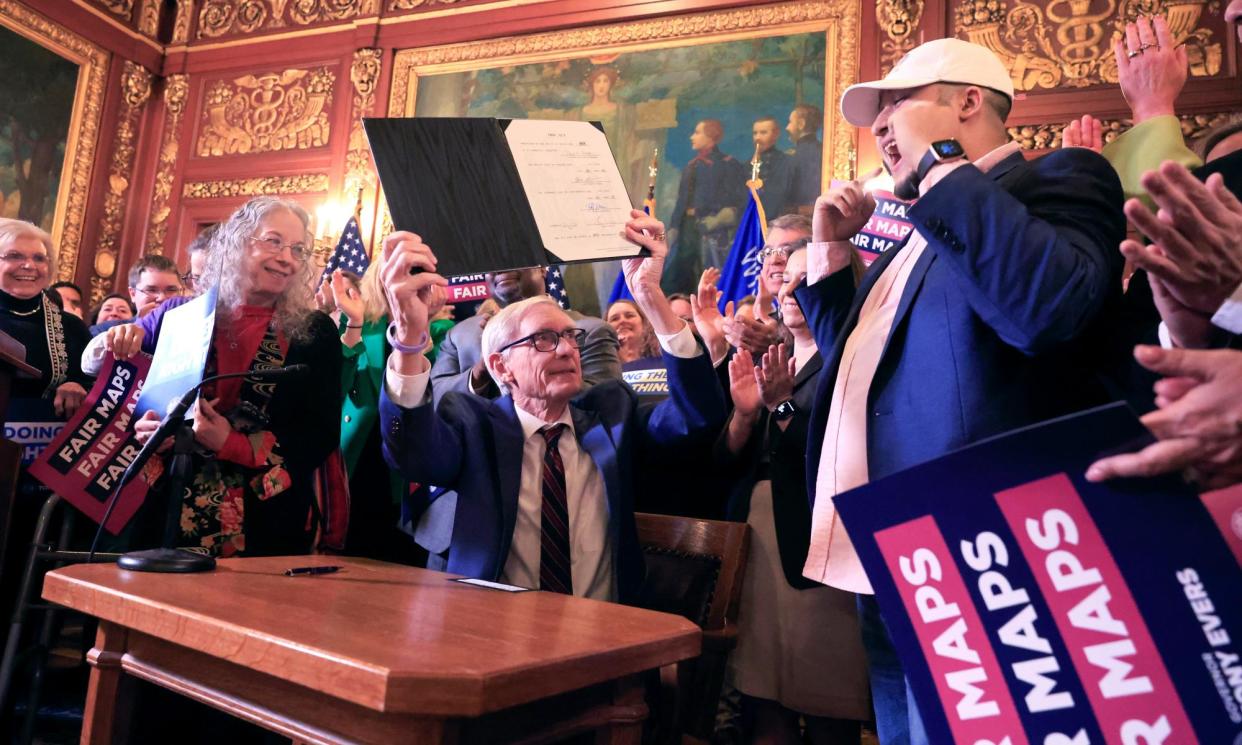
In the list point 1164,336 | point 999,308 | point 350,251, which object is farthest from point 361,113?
point 1164,336

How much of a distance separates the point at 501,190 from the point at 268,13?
7314 mm

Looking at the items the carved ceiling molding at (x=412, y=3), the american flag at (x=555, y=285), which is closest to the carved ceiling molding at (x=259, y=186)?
the carved ceiling molding at (x=412, y=3)

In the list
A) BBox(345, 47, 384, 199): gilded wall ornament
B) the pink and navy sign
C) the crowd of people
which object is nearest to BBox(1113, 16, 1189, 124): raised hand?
the crowd of people

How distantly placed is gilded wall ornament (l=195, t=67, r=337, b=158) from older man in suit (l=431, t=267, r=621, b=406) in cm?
492

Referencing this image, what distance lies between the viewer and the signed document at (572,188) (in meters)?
1.84

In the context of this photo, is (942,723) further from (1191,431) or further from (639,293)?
(639,293)

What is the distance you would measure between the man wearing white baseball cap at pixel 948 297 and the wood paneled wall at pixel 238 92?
524cm

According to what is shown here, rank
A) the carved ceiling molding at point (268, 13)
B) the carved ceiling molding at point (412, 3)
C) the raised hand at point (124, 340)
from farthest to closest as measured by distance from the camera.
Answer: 1. the carved ceiling molding at point (268, 13)
2. the carved ceiling molding at point (412, 3)
3. the raised hand at point (124, 340)

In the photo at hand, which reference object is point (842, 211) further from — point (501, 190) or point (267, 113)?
point (267, 113)

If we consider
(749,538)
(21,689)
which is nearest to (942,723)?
(749,538)

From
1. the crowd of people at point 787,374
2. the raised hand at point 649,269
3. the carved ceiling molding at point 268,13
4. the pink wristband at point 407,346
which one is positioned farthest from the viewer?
the carved ceiling molding at point 268,13

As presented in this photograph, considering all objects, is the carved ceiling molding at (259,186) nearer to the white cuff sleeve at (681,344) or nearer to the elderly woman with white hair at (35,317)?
the elderly woman with white hair at (35,317)

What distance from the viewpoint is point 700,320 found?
240 cm

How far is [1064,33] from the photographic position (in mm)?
5535
